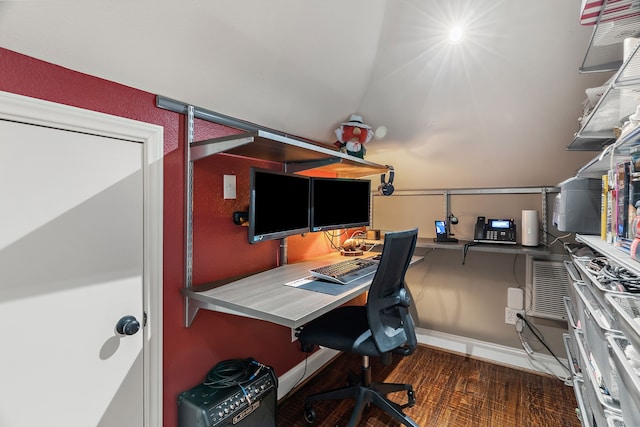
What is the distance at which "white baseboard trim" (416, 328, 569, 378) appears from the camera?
2477mm

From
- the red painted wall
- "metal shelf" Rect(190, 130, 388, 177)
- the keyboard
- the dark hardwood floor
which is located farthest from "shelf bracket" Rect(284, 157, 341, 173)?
the dark hardwood floor

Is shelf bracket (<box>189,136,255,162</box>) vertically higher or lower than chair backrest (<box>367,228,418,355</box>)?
higher

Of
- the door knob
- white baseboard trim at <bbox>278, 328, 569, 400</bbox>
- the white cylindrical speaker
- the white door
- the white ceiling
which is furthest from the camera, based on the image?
the white cylindrical speaker

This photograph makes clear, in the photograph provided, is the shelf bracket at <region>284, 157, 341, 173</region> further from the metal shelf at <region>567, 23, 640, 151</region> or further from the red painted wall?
the metal shelf at <region>567, 23, 640, 151</region>

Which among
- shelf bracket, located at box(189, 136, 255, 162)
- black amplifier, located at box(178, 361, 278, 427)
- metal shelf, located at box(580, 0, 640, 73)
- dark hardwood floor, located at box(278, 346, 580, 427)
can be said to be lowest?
dark hardwood floor, located at box(278, 346, 580, 427)

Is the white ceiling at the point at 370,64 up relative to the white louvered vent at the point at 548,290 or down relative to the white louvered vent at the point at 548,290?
up

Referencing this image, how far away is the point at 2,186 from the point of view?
1024mm

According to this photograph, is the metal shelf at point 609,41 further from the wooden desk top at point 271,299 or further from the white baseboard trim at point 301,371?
the white baseboard trim at point 301,371

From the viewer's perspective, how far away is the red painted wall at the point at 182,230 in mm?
1182

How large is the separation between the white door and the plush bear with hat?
1420 millimetres

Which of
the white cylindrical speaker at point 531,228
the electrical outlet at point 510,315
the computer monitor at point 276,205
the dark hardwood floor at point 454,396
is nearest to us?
the computer monitor at point 276,205

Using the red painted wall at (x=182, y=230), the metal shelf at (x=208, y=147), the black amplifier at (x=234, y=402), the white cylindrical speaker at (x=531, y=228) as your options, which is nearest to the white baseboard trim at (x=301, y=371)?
the red painted wall at (x=182, y=230)

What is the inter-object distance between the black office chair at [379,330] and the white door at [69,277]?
93cm

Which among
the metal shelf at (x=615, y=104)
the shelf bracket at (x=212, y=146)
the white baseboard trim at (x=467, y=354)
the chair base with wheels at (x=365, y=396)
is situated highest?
the metal shelf at (x=615, y=104)
